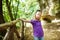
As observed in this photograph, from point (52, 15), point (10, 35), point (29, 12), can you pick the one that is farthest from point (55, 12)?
point (10, 35)

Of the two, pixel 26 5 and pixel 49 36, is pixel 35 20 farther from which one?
pixel 26 5

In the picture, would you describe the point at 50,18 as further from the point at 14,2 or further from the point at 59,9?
the point at 14,2

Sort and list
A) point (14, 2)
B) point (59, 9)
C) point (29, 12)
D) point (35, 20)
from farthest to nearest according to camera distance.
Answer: point (29, 12) < point (59, 9) < point (14, 2) < point (35, 20)

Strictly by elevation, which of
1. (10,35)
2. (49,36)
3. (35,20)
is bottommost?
(49,36)

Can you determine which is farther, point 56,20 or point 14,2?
point 56,20

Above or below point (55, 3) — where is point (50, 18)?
below

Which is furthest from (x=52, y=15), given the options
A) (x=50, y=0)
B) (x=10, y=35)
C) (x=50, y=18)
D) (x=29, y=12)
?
(x=10, y=35)

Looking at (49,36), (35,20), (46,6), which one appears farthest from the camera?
(46,6)

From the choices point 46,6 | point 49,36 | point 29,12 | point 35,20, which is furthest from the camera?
point 29,12

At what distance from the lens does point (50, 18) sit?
16.9 m

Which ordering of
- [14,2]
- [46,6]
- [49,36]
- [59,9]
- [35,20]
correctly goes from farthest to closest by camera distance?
[46,6] < [59,9] < [14,2] < [49,36] < [35,20]

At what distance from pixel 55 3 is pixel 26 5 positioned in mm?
3716

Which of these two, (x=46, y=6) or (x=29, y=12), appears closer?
(x=46, y=6)

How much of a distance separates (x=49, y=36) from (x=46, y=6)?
7493mm
